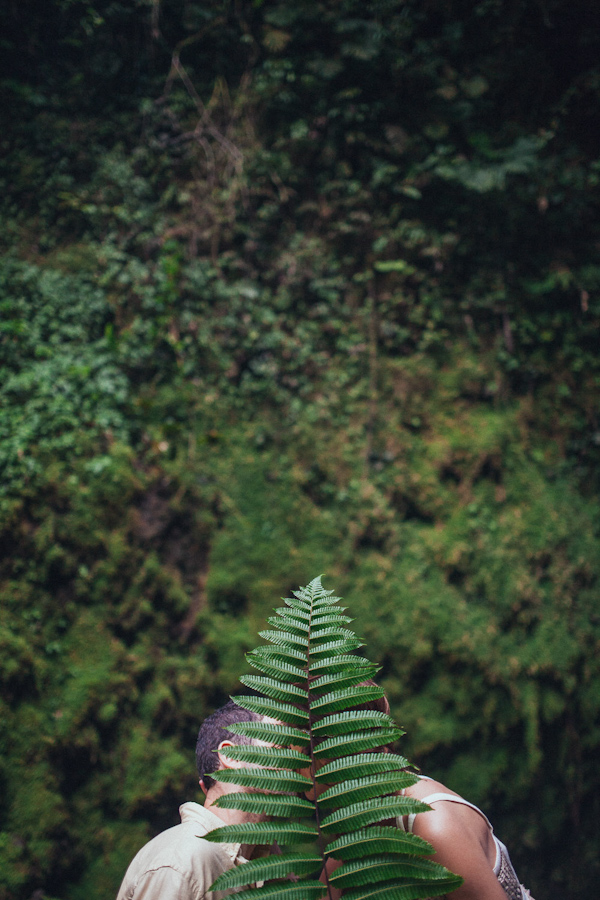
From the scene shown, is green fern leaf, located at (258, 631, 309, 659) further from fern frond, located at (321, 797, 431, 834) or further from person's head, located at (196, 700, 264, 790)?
person's head, located at (196, 700, 264, 790)

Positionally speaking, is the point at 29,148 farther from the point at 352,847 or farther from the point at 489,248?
the point at 352,847

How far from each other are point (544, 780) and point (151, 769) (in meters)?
3.55

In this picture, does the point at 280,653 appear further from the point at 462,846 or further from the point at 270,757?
the point at 462,846

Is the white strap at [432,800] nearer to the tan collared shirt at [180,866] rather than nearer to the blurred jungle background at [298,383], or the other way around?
the tan collared shirt at [180,866]

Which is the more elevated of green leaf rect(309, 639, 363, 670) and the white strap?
green leaf rect(309, 639, 363, 670)

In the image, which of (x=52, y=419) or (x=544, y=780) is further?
(x=544, y=780)

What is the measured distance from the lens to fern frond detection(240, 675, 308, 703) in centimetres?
141

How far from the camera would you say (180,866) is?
169cm

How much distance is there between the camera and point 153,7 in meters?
5.31

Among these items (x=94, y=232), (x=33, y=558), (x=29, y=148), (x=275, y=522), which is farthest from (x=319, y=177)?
(x=33, y=558)

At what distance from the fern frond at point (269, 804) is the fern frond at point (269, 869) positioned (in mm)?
86

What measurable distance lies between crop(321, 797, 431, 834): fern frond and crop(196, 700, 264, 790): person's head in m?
0.81

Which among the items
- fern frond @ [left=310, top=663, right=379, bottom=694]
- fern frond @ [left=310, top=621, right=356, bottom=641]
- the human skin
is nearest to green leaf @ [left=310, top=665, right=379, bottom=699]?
fern frond @ [left=310, top=663, right=379, bottom=694]

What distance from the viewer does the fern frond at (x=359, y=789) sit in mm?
1305
